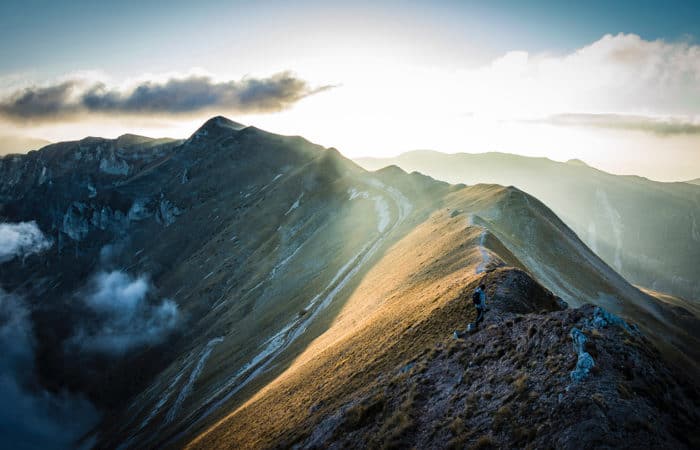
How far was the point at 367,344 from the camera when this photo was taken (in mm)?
31766

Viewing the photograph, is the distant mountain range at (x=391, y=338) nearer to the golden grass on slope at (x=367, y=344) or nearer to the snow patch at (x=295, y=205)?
the golden grass on slope at (x=367, y=344)

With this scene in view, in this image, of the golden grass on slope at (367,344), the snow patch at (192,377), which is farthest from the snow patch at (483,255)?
the snow patch at (192,377)

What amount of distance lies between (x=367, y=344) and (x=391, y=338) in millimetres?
3154

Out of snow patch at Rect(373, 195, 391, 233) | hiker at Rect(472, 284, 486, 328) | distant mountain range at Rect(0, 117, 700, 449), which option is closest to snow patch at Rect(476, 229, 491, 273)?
distant mountain range at Rect(0, 117, 700, 449)

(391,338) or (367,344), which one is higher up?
(391,338)

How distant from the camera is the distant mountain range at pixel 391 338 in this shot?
1519 cm

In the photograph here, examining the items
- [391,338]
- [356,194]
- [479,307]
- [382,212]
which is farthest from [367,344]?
[356,194]

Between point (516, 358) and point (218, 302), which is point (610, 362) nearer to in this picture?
point (516, 358)

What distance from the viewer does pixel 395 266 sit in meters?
58.1

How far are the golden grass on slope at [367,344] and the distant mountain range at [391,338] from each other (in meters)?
0.22

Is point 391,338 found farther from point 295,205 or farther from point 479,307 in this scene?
point 295,205

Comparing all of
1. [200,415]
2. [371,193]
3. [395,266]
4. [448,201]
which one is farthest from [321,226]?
[200,415]

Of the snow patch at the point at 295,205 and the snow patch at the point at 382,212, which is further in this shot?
the snow patch at the point at 295,205

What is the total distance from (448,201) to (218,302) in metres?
77.0
